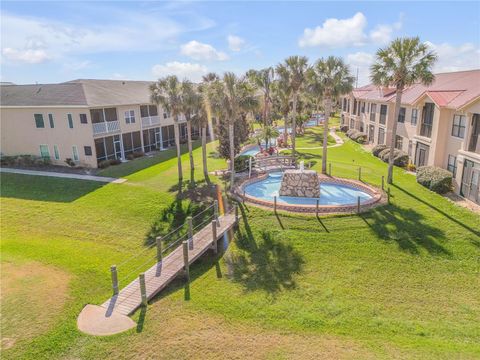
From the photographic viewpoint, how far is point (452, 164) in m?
25.7

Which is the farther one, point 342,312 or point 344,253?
point 344,253

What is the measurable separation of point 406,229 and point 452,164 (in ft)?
34.0

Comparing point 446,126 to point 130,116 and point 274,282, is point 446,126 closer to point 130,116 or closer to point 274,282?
point 274,282

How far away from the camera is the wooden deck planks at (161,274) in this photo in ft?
45.4

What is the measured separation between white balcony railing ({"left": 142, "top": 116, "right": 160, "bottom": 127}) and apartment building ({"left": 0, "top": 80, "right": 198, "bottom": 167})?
120mm

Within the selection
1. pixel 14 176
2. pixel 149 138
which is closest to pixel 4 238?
pixel 14 176

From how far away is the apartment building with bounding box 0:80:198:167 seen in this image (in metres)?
32.8

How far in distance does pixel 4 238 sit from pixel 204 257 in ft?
43.3

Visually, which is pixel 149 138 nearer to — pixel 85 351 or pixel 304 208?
pixel 304 208

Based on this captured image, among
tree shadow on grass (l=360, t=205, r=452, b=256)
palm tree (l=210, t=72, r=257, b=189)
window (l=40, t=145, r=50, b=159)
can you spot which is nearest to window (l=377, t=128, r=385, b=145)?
tree shadow on grass (l=360, t=205, r=452, b=256)

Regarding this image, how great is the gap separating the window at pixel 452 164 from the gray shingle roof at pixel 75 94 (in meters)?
30.7

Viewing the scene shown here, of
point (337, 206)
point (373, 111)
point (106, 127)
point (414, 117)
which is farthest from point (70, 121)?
point (373, 111)

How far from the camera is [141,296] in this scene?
1398 centimetres

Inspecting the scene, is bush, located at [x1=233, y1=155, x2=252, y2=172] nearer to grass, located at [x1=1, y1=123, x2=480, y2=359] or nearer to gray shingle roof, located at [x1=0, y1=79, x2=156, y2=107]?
grass, located at [x1=1, y1=123, x2=480, y2=359]
